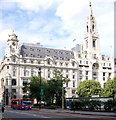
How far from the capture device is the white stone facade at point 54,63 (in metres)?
109

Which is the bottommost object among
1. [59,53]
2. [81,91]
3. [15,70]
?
[81,91]

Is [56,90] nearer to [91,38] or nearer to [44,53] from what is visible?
[44,53]

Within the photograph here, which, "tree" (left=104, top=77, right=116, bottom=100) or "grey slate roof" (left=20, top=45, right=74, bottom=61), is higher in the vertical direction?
"grey slate roof" (left=20, top=45, right=74, bottom=61)

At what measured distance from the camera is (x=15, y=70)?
110m

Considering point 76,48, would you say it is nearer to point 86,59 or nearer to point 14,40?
point 86,59

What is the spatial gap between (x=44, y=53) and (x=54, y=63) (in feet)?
23.7

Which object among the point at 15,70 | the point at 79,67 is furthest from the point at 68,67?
the point at 15,70

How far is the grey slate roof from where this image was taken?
380ft

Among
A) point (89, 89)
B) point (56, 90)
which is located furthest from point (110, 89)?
point (56, 90)

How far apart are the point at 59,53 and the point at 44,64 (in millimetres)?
12406

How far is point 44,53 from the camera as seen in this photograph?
394ft

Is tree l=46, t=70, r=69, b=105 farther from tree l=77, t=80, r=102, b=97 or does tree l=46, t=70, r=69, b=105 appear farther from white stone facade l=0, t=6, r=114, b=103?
white stone facade l=0, t=6, r=114, b=103

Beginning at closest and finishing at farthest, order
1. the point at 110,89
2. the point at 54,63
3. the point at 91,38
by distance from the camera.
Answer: the point at 110,89 → the point at 54,63 → the point at 91,38

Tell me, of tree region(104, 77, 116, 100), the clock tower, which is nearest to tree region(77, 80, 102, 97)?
tree region(104, 77, 116, 100)
